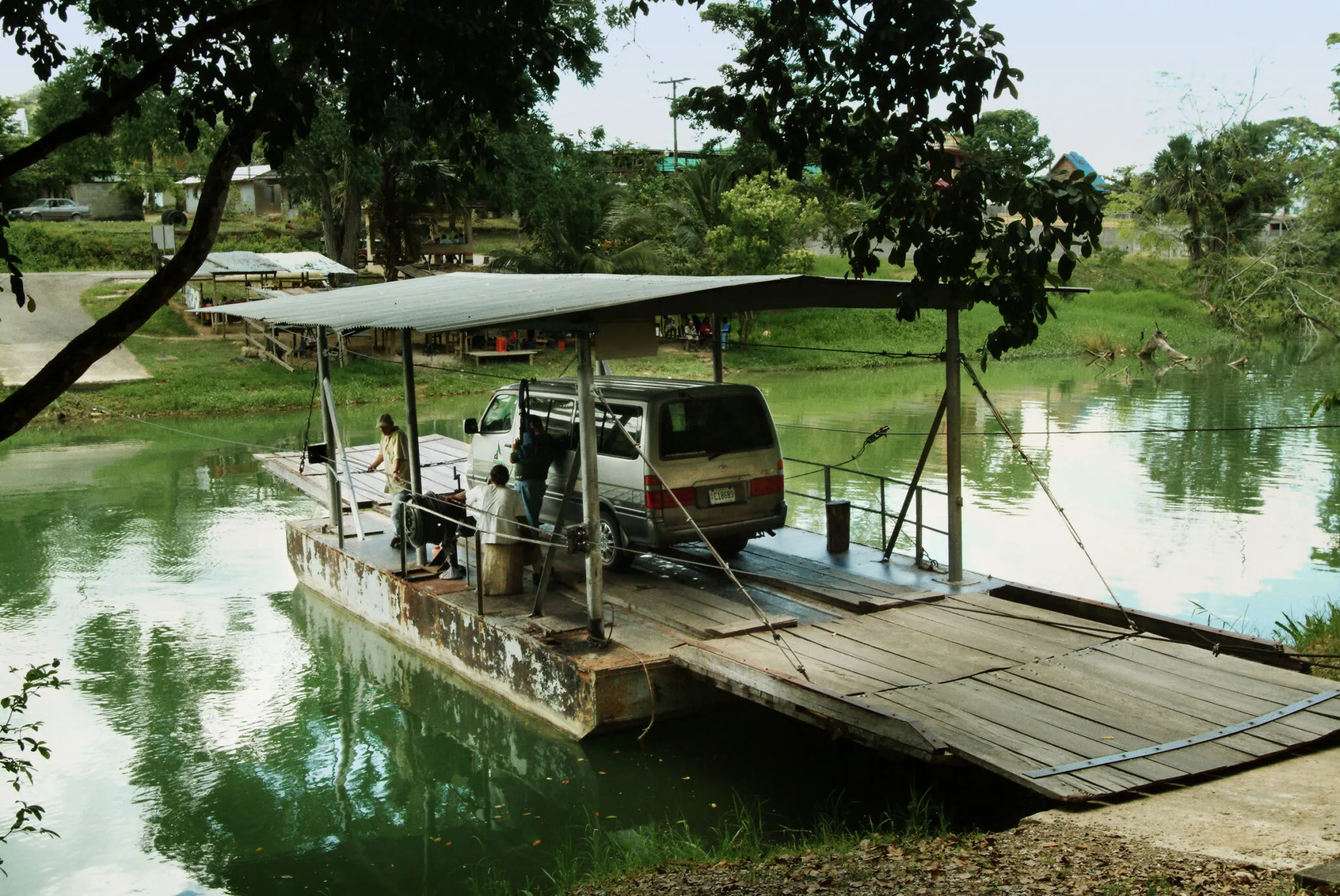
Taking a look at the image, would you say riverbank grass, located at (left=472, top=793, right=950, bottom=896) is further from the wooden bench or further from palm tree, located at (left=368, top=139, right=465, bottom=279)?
palm tree, located at (left=368, top=139, right=465, bottom=279)

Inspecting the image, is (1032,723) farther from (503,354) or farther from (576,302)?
(503,354)

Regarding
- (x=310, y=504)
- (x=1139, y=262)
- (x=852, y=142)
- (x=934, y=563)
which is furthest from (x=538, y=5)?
(x=1139, y=262)

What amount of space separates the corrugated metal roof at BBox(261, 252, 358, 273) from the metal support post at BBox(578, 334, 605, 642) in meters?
24.1

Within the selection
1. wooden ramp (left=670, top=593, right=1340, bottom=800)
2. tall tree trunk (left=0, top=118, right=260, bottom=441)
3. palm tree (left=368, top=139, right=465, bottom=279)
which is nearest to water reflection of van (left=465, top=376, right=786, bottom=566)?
wooden ramp (left=670, top=593, right=1340, bottom=800)

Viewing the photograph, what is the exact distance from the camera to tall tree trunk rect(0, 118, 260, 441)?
171 inches

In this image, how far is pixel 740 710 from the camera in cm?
936

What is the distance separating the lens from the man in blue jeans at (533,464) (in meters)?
10.9

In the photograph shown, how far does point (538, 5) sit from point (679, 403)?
4405 mm

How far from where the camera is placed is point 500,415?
40.6 feet

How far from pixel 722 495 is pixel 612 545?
1.16 m

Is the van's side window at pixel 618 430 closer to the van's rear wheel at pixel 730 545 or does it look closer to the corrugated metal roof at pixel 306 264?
the van's rear wheel at pixel 730 545

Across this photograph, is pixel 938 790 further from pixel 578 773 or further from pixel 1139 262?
pixel 1139 262

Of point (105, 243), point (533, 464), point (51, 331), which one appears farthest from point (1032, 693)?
point (105, 243)

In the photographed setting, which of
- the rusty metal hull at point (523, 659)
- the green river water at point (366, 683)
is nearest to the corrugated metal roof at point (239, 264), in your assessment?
the green river water at point (366, 683)
